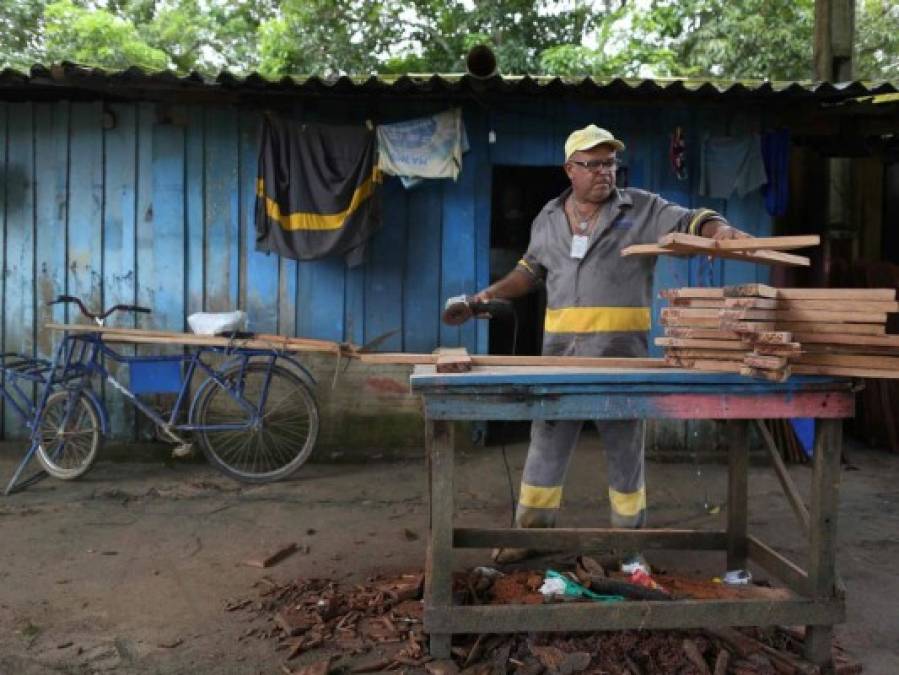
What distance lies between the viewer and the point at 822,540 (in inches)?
118

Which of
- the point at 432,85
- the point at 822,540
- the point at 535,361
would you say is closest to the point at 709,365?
the point at 535,361

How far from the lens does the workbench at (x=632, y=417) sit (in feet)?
9.22

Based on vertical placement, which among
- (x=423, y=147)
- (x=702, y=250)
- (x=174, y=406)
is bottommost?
(x=174, y=406)

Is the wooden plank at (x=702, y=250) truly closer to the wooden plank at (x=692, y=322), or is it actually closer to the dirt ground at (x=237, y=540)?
the wooden plank at (x=692, y=322)

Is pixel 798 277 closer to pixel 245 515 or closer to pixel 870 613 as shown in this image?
pixel 870 613

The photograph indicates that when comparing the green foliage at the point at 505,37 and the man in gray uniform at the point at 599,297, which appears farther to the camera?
the green foliage at the point at 505,37

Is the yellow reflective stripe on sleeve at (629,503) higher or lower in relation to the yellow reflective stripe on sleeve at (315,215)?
lower

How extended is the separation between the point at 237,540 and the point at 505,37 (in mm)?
10979

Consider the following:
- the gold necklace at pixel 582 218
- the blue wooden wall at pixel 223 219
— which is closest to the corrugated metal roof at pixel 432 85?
the blue wooden wall at pixel 223 219

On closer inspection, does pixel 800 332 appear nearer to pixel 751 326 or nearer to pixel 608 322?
pixel 751 326

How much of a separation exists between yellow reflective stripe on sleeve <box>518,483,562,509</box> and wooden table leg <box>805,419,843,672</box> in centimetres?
121

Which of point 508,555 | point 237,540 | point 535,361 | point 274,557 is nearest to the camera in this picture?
point 535,361

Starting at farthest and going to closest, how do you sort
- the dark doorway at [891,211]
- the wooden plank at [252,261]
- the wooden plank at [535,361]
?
the dark doorway at [891,211] → the wooden plank at [252,261] → the wooden plank at [535,361]

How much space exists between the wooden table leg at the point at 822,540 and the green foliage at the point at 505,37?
10019mm
